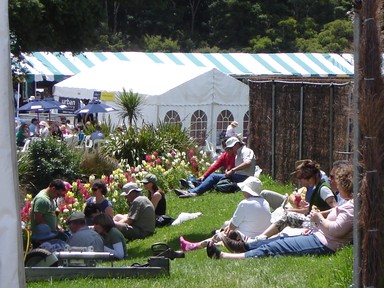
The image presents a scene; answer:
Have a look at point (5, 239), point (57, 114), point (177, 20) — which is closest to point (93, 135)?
point (57, 114)

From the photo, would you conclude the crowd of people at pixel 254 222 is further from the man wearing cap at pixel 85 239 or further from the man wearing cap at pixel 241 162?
the man wearing cap at pixel 241 162

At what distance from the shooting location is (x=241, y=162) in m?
16.1

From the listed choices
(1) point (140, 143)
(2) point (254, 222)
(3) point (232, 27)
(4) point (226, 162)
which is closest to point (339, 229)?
(2) point (254, 222)

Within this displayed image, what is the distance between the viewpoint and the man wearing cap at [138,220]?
43.0 ft

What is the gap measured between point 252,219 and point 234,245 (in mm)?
717

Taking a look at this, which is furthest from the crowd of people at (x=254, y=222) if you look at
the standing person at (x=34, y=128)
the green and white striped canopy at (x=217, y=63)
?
the green and white striped canopy at (x=217, y=63)

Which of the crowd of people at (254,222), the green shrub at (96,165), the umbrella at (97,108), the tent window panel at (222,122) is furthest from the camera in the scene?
the umbrella at (97,108)

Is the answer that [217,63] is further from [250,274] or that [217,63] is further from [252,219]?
[250,274]

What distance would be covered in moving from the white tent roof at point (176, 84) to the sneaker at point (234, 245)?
15084 mm

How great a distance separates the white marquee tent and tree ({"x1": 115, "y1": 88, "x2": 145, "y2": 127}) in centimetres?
31

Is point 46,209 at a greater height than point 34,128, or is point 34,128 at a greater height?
point 34,128

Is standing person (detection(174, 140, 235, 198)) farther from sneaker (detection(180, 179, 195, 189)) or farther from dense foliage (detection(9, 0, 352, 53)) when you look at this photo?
dense foliage (detection(9, 0, 352, 53))

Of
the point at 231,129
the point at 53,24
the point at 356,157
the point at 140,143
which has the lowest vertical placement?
the point at 140,143

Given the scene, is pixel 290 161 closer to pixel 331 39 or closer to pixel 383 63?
pixel 383 63
